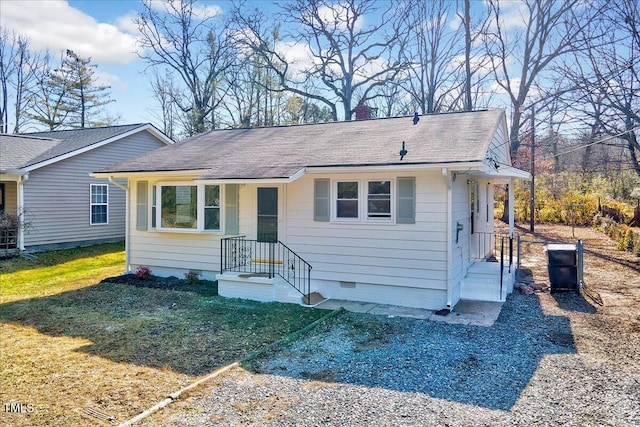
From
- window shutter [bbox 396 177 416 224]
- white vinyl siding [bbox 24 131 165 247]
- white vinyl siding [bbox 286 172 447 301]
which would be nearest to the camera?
white vinyl siding [bbox 286 172 447 301]

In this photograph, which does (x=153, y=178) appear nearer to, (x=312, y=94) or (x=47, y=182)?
(x=47, y=182)

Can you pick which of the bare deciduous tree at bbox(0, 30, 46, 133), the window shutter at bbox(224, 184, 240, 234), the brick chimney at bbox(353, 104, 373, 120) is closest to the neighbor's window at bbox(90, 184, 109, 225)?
the window shutter at bbox(224, 184, 240, 234)

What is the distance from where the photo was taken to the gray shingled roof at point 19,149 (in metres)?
14.0

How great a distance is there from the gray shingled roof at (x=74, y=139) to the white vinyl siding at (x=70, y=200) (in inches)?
12.7

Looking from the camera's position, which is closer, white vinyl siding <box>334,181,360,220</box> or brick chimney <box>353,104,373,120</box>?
white vinyl siding <box>334,181,360,220</box>

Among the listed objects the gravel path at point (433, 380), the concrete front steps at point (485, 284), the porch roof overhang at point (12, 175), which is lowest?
the gravel path at point (433, 380)

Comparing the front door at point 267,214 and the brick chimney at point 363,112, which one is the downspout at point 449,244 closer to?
the front door at point 267,214

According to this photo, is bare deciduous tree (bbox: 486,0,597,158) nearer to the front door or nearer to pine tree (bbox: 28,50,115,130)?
the front door

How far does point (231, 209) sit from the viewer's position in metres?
9.53

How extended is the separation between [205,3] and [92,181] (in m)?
15.0

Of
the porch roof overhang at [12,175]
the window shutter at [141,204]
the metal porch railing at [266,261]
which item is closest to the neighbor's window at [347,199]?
the metal porch railing at [266,261]

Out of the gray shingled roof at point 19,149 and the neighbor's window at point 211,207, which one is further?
the gray shingled roof at point 19,149

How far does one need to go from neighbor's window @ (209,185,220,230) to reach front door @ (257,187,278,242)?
101cm

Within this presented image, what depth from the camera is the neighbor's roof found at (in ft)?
47.2
